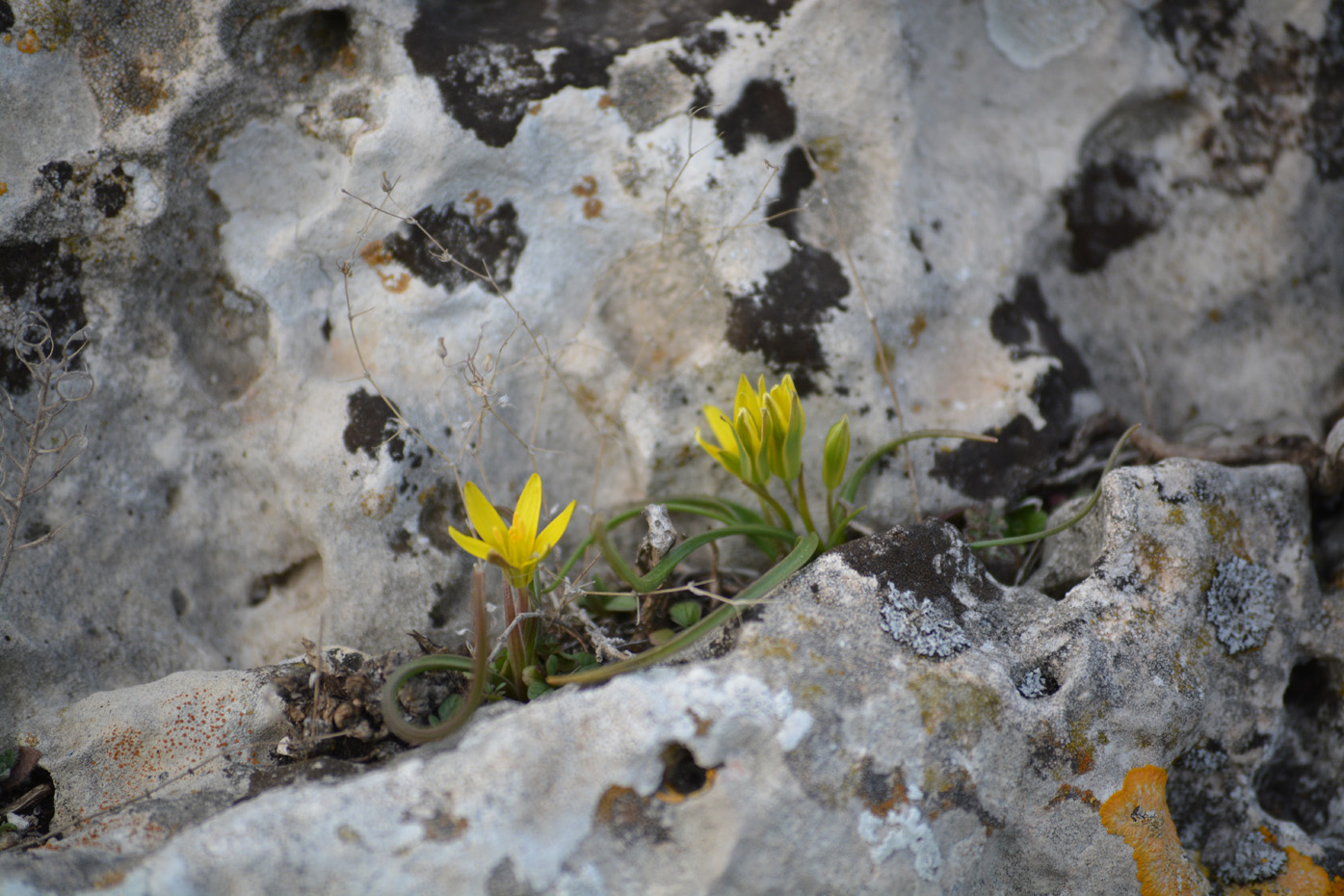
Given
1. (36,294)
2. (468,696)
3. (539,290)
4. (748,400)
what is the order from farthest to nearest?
(539,290) → (36,294) → (748,400) → (468,696)

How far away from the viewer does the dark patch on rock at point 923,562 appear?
1.65m

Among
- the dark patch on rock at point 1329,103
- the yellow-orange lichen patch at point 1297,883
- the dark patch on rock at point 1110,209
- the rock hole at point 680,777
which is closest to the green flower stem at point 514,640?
the rock hole at point 680,777

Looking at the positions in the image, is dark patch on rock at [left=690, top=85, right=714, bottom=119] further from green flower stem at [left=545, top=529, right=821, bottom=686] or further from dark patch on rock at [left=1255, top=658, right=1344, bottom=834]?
dark patch on rock at [left=1255, top=658, right=1344, bottom=834]

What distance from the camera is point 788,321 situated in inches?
83.0

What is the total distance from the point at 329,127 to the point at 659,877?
183 centimetres

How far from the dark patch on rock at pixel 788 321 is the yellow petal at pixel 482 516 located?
0.84 m

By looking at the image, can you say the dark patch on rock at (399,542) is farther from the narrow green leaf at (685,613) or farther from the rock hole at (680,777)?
the rock hole at (680,777)

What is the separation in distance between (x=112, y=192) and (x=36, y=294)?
0.29 meters

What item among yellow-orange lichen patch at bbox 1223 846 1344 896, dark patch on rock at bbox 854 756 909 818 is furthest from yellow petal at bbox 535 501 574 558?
yellow-orange lichen patch at bbox 1223 846 1344 896

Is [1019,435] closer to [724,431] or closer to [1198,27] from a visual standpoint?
[724,431]

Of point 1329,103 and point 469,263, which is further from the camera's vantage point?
point 1329,103

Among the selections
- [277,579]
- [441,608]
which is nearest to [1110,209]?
[441,608]

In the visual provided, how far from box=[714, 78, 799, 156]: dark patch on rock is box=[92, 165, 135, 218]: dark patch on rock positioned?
142 cm

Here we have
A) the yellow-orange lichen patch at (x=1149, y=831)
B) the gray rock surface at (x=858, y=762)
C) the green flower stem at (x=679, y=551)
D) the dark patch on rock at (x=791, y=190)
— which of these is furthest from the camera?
the dark patch on rock at (x=791, y=190)
